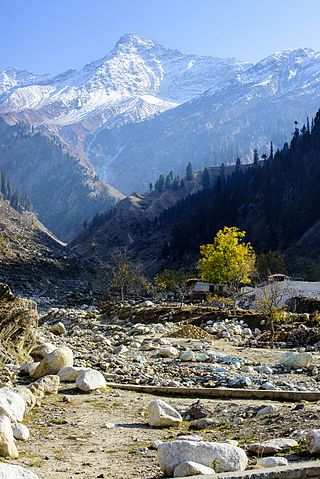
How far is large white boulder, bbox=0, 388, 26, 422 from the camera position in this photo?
33.8ft

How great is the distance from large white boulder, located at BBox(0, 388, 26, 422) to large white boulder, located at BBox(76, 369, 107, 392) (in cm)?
326

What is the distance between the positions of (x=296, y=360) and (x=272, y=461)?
42.6 ft

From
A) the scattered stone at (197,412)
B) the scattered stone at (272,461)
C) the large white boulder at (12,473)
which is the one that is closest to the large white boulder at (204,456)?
the scattered stone at (272,461)

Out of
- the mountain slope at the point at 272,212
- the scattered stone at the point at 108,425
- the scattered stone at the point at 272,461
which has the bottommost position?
the scattered stone at the point at 108,425

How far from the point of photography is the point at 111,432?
34.6 feet

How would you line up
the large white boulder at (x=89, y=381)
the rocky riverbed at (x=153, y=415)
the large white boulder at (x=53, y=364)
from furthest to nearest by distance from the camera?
1. the large white boulder at (x=53, y=364)
2. the large white boulder at (x=89, y=381)
3. the rocky riverbed at (x=153, y=415)

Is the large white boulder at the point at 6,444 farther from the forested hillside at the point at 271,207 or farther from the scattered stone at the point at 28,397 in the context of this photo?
the forested hillside at the point at 271,207

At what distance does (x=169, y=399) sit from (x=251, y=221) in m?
135

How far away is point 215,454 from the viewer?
731 cm

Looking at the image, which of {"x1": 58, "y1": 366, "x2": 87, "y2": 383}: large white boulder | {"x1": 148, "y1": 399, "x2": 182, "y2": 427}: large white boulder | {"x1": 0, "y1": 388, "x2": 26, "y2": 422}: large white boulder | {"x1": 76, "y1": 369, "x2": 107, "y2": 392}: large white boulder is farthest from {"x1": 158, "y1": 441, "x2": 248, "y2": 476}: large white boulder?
{"x1": 58, "y1": 366, "x2": 87, "y2": 383}: large white boulder

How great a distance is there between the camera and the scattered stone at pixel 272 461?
7186 mm

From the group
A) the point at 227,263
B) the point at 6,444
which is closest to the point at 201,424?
the point at 6,444

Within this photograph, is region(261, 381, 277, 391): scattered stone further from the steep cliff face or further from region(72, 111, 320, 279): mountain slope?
region(72, 111, 320, 279): mountain slope

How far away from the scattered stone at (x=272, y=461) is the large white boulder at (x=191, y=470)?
0.75m
